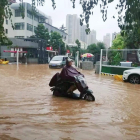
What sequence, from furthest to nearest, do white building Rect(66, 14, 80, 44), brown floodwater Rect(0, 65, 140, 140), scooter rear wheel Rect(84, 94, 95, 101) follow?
1. white building Rect(66, 14, 80, 44)
2. scooter rear wheel Rect(84, 94, 95, 101)
3. brown floodwater Rect(0, 65, 140, 140)

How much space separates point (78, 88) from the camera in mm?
6371

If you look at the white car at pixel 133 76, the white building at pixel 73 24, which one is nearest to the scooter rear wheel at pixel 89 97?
the white building at pixel 73 24

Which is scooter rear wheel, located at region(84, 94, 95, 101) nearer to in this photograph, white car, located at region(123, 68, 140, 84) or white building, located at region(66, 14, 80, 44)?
white building, located at region(66, 14, 80, 44)

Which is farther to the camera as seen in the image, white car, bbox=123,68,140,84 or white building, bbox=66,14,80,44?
white car, bbox=123,68,140,84

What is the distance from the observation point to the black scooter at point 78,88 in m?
6.38

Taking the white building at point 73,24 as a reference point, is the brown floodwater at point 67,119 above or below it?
below

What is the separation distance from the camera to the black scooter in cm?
638

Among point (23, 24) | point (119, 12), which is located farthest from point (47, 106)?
point (23, 24)

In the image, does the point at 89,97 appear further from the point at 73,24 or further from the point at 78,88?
the point at 73,24

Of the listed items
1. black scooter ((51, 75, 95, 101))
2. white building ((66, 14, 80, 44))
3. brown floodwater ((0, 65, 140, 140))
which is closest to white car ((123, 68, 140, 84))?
white building ((66, 14, 80, 44))

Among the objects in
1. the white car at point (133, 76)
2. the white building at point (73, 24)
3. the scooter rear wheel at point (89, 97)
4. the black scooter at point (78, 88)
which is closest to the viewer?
the black scooter at point (78, 88)

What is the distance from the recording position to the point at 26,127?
4.00 metres

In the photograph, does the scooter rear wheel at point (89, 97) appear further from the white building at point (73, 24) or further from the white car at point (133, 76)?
the white car at point (133, 76)

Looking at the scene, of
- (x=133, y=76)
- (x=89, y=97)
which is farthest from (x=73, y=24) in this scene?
(x=89, y=97)
